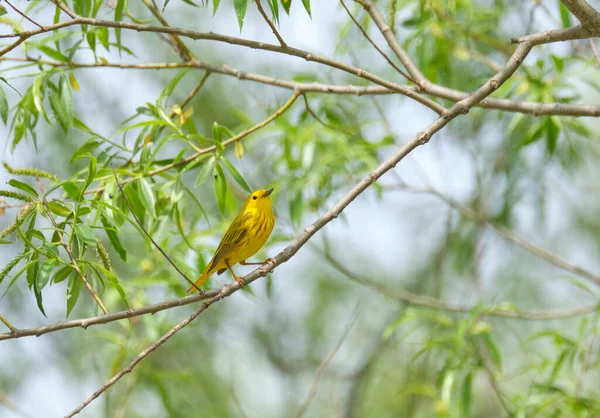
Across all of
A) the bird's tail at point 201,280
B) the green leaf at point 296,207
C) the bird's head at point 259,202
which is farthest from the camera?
the green leaf at point 296,207

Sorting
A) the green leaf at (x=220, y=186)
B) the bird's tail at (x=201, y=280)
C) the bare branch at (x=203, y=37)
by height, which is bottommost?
the green leaf at (x=220, y=186)

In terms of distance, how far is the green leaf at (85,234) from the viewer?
2.71 meters

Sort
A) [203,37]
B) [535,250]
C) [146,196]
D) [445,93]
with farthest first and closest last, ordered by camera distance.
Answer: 1. [535,250]
2. [445,93]
3. [146,196]
4. [203,37]

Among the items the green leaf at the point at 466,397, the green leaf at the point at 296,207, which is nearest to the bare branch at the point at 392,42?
the green leaf at the point at 296,207

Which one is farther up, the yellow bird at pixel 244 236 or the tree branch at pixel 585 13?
the yellow bird at pixel 244 236

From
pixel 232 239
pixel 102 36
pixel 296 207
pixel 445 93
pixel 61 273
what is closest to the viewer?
pixel 61 273

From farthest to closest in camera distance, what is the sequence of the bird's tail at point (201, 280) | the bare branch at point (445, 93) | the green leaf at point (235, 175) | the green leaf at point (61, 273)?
the bird's tail at point (201, 280) → the green leaf at point (235, 175) → the bare branch at point (445, 93) → the green leaf at point (61, 273)

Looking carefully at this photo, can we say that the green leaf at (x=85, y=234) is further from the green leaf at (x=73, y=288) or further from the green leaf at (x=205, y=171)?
the green leaf at (x=205, y=171)

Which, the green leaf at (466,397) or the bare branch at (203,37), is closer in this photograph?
the bare branch at (203,37)

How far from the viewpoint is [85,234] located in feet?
9.00

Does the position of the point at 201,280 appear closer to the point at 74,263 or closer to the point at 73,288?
the point at 73,288

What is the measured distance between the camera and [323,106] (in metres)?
5.93

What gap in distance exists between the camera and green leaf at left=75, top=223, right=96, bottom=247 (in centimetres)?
271

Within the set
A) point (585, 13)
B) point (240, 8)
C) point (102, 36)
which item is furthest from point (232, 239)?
point (585, 13)
